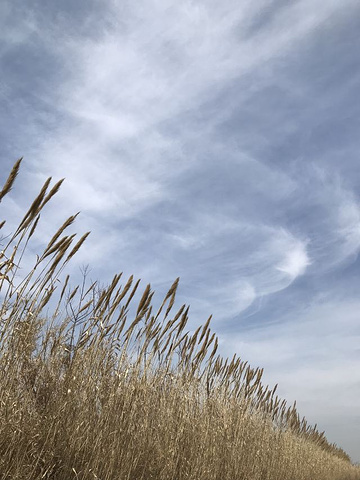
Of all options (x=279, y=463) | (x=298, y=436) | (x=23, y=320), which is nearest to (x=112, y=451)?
(x=23, y=320)

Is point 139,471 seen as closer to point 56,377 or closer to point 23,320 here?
point 56,377

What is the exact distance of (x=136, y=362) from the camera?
3.89 metres

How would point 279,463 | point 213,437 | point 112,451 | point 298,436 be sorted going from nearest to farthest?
point 112,451
point 213,437
point 279,463
point 298,436

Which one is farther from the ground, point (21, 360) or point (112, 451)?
point (21, 360)

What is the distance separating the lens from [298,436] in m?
10.7

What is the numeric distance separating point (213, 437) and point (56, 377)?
249cm

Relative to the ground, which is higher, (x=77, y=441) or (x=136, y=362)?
(x=136, y=362)

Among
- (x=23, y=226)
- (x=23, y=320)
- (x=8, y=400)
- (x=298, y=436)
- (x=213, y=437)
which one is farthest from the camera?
(x=298, y=436)

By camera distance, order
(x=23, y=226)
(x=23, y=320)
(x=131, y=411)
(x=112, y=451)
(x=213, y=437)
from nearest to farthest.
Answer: (x=23, y=226) → (x=23, y=320) → (x=112, y=451) → (x=131, y=411) → (x=213, y=437)

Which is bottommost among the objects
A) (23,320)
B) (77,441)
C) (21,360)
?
(77,441)

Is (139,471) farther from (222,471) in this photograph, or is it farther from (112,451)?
(222,471)

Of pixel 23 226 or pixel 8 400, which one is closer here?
pixel 23 226

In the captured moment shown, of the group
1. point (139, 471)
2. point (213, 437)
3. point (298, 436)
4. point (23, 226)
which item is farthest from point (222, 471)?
point (298, 436)

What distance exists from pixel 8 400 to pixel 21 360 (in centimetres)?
32
